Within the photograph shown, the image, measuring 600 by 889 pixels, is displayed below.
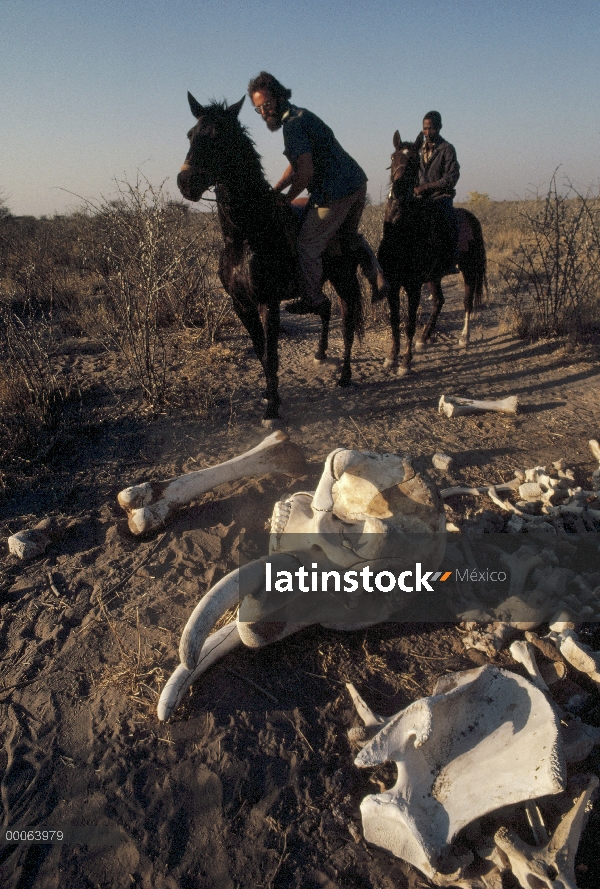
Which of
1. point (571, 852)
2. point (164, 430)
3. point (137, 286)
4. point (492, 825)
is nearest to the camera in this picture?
point (571, 852)

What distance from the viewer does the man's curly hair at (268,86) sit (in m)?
3.74

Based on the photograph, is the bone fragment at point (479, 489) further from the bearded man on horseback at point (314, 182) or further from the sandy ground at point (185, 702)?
the bearded man on horseback at point (314, 182)

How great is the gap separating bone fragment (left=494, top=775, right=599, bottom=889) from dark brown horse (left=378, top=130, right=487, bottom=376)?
454cm

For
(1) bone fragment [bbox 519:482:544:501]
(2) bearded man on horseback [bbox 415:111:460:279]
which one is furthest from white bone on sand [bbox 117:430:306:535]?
(2) bearded man on horseback [bbox 415:111:460:279]

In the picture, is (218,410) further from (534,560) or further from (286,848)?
(286,848)

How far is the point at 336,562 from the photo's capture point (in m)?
2.16

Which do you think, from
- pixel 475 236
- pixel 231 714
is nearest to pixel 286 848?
pixel 231 714

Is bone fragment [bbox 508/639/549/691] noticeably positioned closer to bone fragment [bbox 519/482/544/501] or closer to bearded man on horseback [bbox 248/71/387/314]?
bone fragment [bbox 519/482/544/501]

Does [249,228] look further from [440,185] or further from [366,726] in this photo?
[366,726]

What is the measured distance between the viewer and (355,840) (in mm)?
1717

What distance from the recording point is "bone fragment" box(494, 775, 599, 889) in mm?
1431

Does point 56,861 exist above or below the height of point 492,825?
below

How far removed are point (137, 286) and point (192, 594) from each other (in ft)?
10.5

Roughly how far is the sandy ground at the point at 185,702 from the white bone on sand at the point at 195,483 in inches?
5.3
